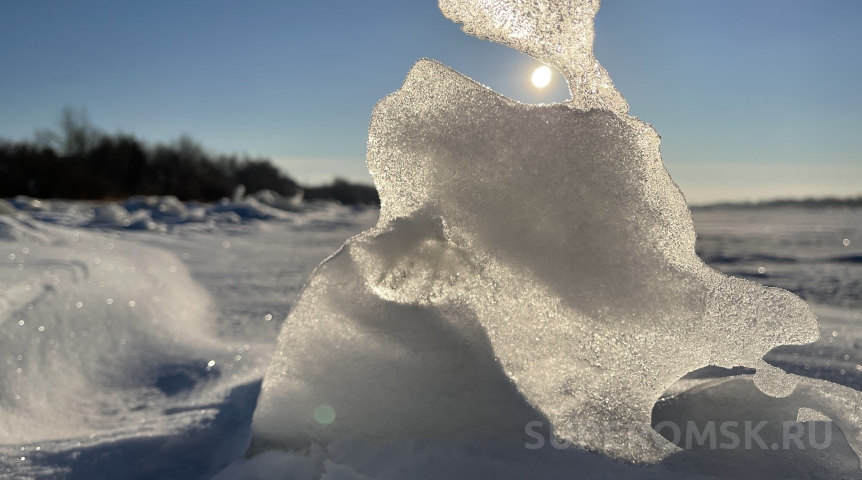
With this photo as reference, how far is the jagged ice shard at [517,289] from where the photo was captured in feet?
3.55

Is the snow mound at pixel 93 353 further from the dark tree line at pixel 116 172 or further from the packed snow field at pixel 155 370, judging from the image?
the dark tree line at pixel 116 172

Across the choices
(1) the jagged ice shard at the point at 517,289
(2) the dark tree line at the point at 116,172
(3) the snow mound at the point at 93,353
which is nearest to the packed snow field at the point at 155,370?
(3) the snow mound at the point at 93,353

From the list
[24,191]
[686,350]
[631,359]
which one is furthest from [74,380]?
[24,191]

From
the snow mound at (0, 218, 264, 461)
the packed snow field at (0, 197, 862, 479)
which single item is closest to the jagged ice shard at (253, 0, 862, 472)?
the packed snow field at (0, 197, 862, 479)

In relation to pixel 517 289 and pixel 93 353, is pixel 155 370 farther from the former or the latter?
pixel 517 289

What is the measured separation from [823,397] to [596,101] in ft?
2.76

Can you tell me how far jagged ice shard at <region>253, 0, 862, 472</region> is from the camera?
108 cm

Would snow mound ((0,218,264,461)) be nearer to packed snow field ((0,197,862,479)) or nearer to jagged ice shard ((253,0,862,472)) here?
packed snow field ((0,197,862,479))

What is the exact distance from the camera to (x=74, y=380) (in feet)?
5.38

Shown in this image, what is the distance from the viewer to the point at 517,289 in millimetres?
1120

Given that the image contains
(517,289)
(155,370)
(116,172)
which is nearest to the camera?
(517,289)

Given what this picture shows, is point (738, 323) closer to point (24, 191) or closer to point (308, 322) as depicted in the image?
point (308, 322)

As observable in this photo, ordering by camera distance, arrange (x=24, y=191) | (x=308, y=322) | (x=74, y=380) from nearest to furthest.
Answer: (x=308, y=322) < (x=74, y=380) < (x=24, y=191)

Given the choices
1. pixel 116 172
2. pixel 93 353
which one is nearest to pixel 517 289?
pixel 93 353
